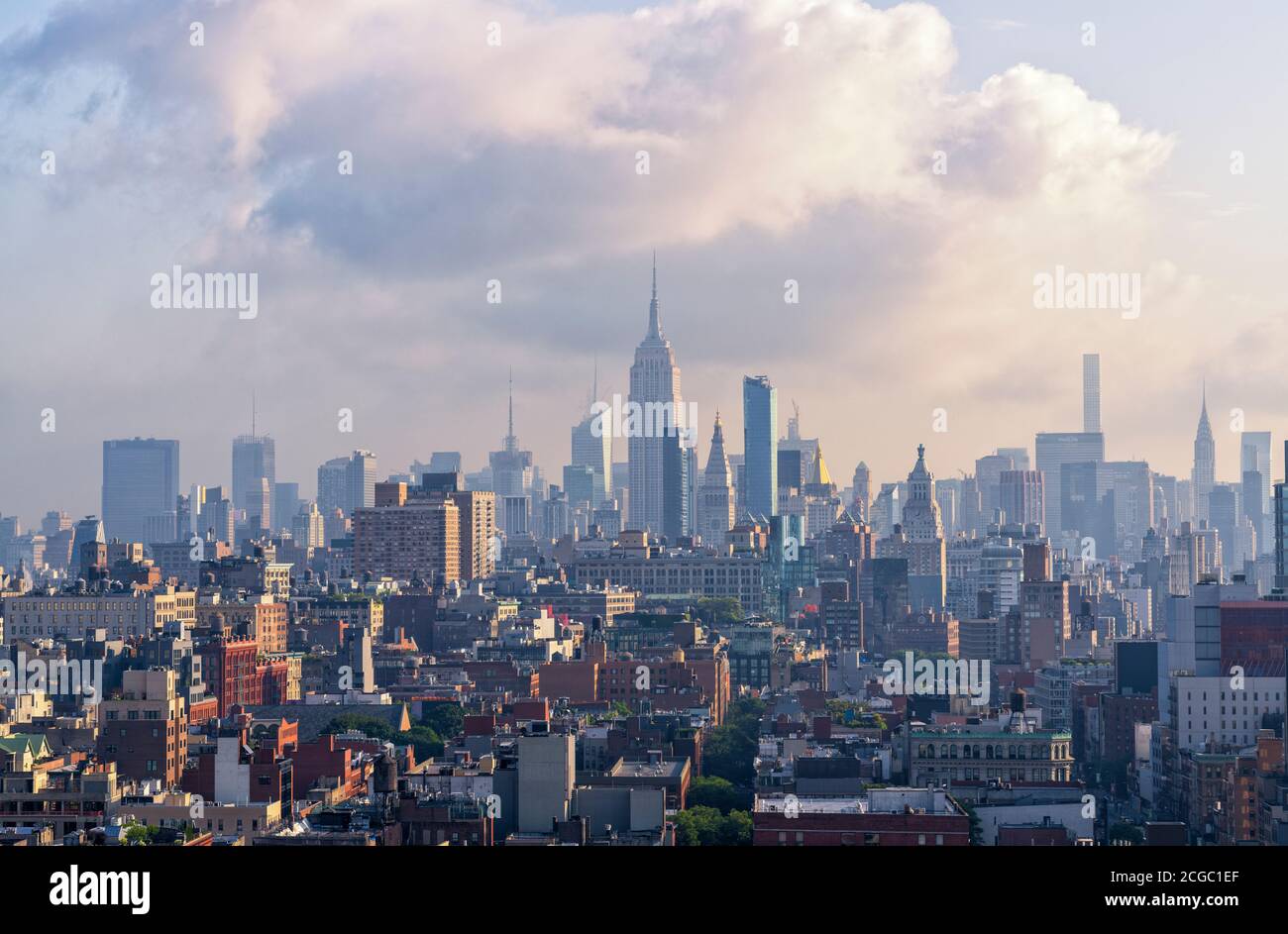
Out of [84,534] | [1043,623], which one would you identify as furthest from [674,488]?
[1043,623]

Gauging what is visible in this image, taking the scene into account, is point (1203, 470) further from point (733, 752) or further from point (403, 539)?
point (733, 752)

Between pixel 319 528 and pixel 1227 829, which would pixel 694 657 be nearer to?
pixel 1227 829

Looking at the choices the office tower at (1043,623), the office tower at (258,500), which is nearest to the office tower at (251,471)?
the office tower at (258,500)

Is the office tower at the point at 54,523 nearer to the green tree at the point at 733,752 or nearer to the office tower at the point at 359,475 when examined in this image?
the office tower at the point at 359,475

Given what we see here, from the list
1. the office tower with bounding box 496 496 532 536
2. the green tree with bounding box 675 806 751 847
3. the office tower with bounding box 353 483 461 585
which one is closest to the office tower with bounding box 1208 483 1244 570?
the office tower with bounding box 353 483 461 585

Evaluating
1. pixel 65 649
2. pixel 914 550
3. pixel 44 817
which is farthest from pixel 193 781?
pixel 914 550

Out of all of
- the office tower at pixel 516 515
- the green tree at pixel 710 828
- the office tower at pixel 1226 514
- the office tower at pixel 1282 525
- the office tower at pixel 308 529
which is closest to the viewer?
the green tree at pixel 710 828

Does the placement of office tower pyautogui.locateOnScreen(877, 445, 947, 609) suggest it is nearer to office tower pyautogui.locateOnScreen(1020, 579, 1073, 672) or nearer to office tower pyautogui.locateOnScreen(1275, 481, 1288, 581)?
office tower pyautogui.locateOnScreen(1020, 579, 1073, 672)
